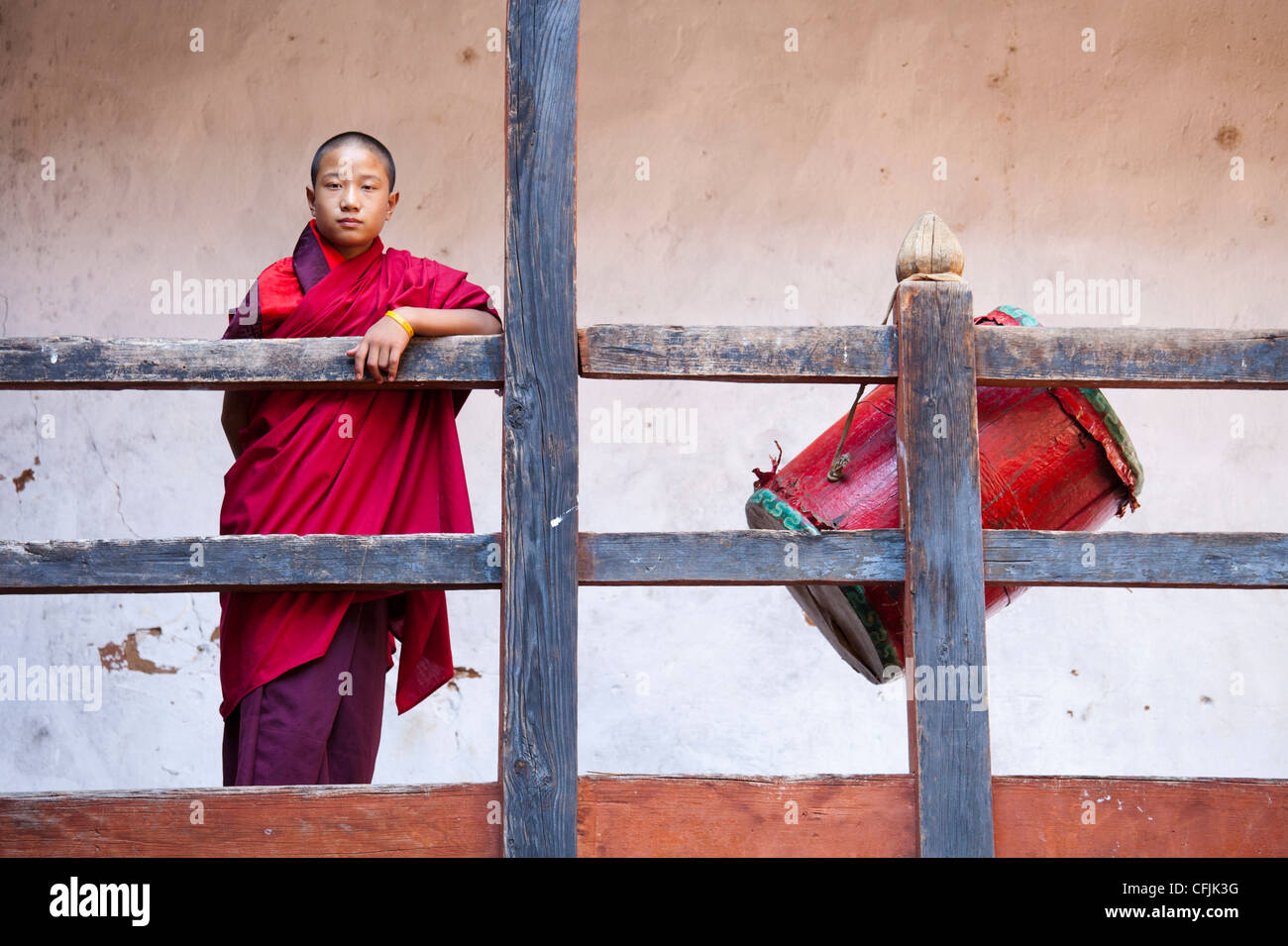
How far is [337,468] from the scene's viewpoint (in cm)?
266

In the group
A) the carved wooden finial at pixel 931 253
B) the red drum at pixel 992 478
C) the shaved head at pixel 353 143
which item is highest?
the shaved head at pixel 353 143

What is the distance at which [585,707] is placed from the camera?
4.47 meters

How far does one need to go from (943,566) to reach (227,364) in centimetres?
125

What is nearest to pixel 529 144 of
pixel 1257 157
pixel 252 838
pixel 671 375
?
pixel 671 375

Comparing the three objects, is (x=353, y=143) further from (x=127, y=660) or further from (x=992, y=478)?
(x=127, y=660)

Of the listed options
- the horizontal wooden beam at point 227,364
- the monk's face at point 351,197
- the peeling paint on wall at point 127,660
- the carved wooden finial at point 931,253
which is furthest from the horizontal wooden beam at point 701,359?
the peeling paint on wall at point 127,660

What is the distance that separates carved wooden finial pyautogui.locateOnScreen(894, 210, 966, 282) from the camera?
8.34 ft

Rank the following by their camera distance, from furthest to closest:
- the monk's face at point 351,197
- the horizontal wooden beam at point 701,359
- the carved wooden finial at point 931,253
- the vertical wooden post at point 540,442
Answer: the monk's face at point 351,197 < the carved wooden finial at point 931,253 < the horizontal wooden beam at point 701,359 < the vertical wooden post at point 540,442

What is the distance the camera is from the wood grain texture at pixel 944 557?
7.72 feet

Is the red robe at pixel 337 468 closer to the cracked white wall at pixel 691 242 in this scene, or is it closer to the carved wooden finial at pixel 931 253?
the carved wooden finial at pixel 931 253

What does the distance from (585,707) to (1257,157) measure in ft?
8.88

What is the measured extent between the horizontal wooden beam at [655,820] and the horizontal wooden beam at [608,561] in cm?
33

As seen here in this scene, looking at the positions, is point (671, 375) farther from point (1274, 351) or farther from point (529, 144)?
point (1274, 351)

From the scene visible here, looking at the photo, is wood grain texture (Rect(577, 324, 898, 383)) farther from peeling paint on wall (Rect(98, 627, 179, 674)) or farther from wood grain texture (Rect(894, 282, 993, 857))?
peeling paint on wall (Rect(98, 627, 179, 674))
